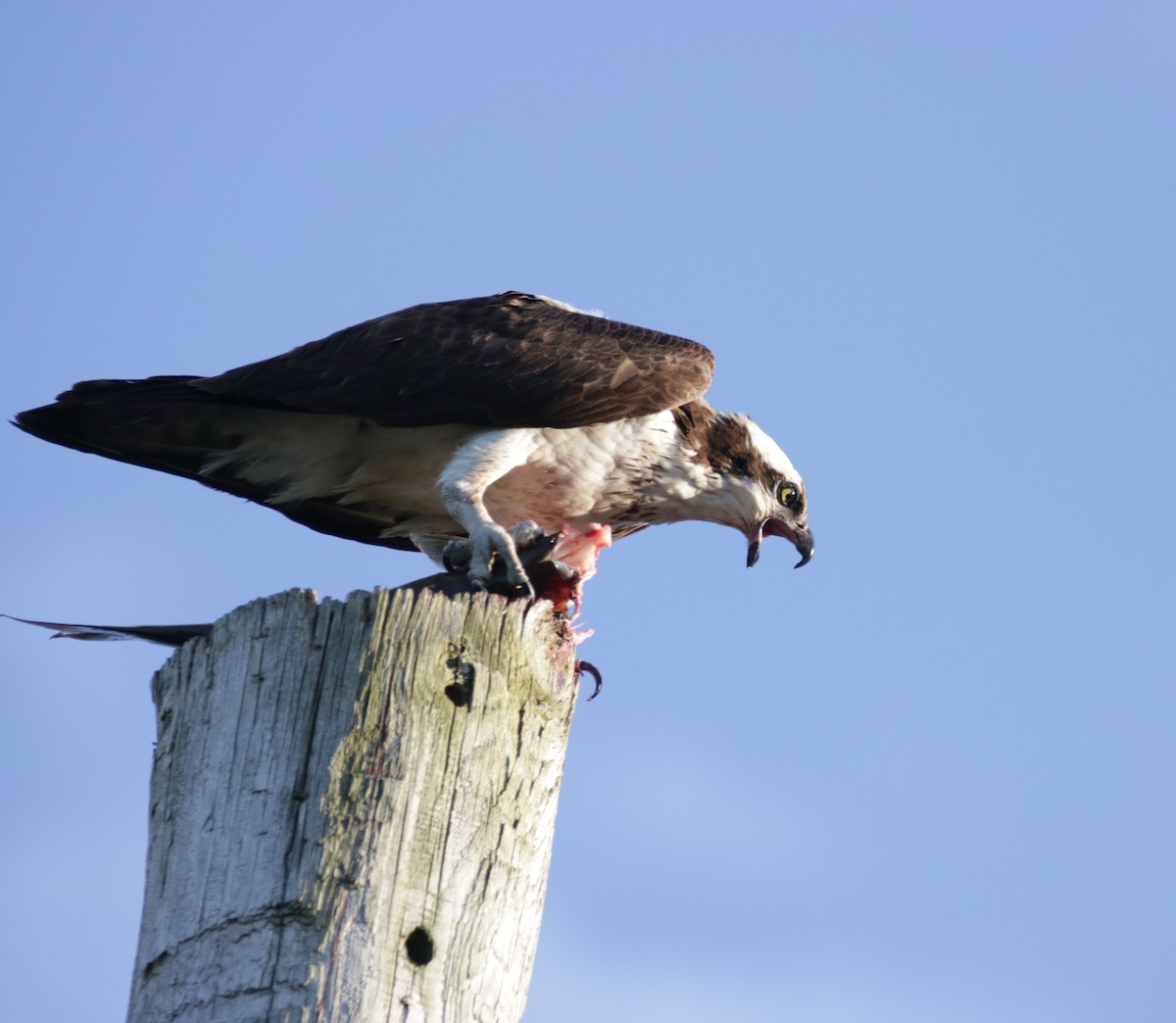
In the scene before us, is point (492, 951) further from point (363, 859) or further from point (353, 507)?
point (353, 507)

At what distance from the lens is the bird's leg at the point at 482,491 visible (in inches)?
228

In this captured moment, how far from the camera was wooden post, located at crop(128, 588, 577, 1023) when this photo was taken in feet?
10.6

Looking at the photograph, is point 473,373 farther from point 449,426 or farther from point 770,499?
point 770,499

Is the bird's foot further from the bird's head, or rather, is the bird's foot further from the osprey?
the bird's head

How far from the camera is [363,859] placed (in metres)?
3.31

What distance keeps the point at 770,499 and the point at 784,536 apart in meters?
0.35

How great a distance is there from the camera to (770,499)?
793 centimetres

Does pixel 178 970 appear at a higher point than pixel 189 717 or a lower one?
lower

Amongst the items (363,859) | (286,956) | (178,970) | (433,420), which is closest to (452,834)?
(363,859)

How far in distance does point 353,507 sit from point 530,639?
3.76 m

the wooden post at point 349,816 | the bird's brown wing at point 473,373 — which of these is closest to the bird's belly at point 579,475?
the bird's brown wing at point 473,373

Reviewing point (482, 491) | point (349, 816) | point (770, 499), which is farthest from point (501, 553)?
point (349, 816)

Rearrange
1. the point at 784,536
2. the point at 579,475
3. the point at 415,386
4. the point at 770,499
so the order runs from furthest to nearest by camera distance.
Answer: the point at 784,536 → the point at 770,499 → the point at 579,475 → the point at 415,386

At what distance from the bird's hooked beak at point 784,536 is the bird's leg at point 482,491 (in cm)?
177
